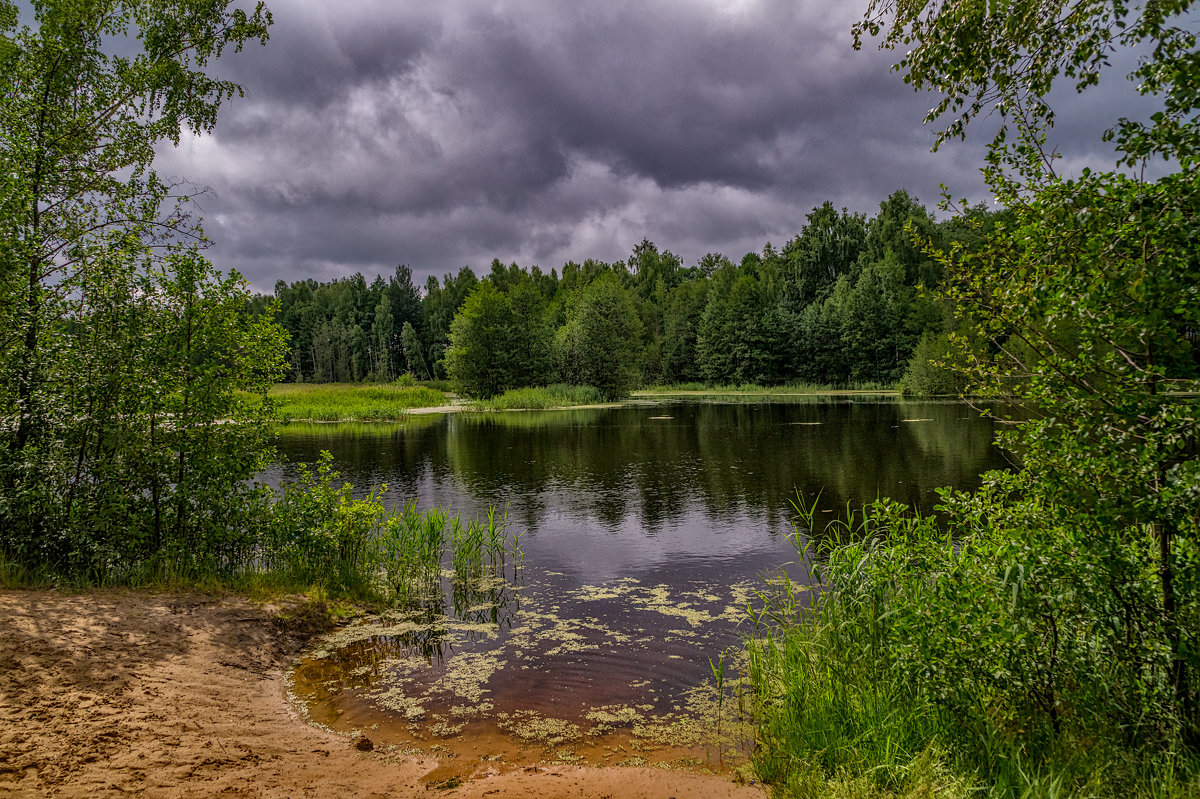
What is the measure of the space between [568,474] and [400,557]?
38.6 ft

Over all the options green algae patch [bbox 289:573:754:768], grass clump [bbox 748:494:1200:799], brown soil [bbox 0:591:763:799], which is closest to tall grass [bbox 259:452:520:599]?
green algae patch [bbox 289:573:754:768]

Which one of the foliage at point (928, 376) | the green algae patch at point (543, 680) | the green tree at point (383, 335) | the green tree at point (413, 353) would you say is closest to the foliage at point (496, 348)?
the foliage at point (928, 376)

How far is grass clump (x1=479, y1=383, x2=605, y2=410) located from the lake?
81.1 feet

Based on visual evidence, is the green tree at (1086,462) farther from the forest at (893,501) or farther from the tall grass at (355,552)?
the tall grass at (355,552)

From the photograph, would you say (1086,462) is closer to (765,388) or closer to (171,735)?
(171,735)

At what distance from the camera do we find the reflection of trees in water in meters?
17.7

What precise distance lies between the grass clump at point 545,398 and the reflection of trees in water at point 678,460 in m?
12.1

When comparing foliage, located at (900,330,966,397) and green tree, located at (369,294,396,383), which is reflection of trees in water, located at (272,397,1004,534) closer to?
foliage, located at (900,330,966,397)

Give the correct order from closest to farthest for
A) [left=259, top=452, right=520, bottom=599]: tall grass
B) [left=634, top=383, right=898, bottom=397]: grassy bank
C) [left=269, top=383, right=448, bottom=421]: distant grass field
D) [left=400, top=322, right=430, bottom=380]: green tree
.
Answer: [left=259, top=452, right=520, bottom=599]: tall grass < [left=269, top=383, right=448, bottom=421]: distant grass field < [left=634, top=383, right=898, bottom=397]: grassy bank < [left=400, top=322, right=430, bottom=380]: green tree

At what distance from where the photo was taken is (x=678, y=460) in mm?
24906

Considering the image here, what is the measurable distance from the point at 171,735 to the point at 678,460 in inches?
812

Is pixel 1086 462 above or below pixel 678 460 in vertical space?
above

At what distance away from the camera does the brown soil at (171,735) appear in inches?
181

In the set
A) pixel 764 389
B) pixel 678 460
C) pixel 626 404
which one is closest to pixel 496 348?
pixel 626 404
